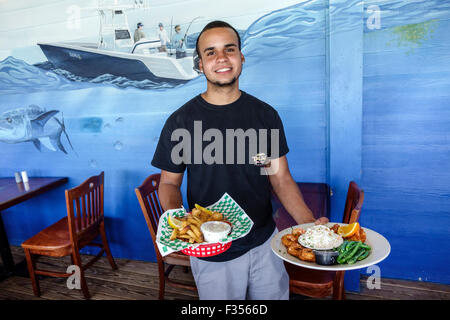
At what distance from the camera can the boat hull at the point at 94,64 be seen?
289 centimetres

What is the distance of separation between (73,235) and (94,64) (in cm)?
168

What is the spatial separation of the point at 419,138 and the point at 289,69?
118 cm

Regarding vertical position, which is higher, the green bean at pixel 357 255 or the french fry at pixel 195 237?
the french fry at pixel 195 237

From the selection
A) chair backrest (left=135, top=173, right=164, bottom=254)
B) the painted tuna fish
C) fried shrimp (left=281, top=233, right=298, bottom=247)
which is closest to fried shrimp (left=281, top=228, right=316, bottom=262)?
fried shrimp (left=281, top=233, right=298, bottom=247)

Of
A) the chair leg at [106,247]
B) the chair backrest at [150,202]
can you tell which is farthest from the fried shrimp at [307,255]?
the chair leg at [106,247]

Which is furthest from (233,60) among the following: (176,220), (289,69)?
(289,69)

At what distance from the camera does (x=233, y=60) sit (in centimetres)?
154

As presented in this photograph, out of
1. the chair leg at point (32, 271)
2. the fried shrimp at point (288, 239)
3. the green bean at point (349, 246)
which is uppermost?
the green bean at point (349, 246)

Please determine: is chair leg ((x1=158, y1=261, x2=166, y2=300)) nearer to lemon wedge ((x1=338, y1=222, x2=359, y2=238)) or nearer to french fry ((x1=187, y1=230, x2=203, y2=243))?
french fry ((x1=187, y1=230, x2=203, y2=243))

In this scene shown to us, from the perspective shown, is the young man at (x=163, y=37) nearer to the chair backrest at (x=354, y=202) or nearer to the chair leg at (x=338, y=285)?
the chair backrest at (x=354, y=202)

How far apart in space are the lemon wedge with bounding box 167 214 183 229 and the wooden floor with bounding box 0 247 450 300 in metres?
1.55

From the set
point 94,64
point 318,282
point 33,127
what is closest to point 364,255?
point 318,282

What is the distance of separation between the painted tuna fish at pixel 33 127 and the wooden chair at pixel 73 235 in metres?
0.88

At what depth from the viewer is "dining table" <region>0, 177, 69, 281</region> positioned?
287cm
